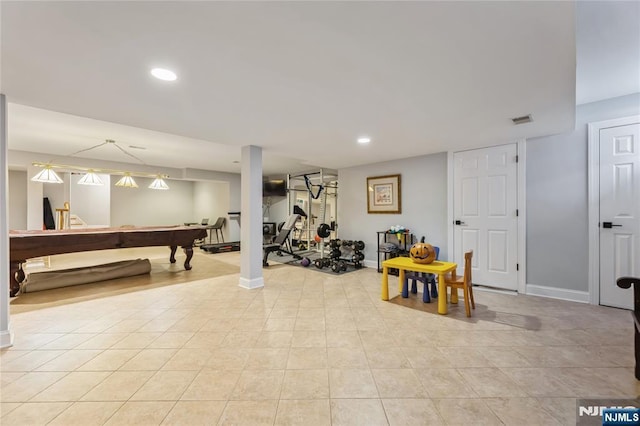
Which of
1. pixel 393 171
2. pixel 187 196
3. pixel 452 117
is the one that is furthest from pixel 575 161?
pixel 187 196

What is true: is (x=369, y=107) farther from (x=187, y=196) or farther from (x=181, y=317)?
(x=187, y=196)

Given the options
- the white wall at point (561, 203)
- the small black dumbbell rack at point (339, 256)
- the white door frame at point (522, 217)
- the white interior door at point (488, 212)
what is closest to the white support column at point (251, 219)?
the small black dumbbell rack at point (339, 256)

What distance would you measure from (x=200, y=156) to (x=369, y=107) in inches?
171

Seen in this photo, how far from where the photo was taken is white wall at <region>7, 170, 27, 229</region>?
6875 mm

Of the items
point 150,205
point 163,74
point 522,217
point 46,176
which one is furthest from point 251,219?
point 150,205

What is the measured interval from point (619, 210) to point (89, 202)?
1057 centimetres

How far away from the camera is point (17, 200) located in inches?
271

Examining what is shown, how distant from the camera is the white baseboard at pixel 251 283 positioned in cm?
397

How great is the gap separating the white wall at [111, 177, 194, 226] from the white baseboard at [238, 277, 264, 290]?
7.08 meters

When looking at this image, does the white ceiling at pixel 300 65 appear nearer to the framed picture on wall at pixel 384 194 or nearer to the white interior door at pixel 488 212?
the white interior door at pixel 488 212

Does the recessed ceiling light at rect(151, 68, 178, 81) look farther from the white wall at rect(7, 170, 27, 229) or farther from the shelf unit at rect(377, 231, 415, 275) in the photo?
the white wall at rect(7, 170, 27, 229)

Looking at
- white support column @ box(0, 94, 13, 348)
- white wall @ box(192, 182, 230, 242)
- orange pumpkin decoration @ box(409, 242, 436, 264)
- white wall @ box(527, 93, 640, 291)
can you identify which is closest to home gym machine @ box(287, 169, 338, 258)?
white wall @ box(192, 182, 230, 242)

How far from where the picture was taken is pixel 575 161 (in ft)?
11.1

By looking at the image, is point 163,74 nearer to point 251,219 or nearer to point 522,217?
point 251,219
